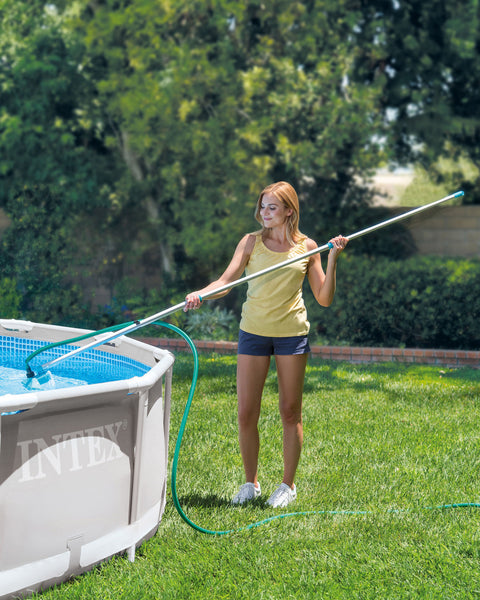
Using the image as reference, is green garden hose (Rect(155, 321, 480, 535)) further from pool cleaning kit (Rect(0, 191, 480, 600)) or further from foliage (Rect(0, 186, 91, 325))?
foliage (Rect(0, 186, 91, 325))

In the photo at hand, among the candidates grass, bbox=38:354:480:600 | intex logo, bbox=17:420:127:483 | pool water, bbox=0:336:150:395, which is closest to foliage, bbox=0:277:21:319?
grass, bbox=38:354:480:600

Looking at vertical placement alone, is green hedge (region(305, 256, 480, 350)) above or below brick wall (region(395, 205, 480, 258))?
below

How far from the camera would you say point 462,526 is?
372 cm

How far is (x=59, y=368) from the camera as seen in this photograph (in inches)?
202

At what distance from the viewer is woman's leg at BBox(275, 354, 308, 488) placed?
12.5 feet

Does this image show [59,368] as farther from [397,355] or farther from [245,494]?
[397,355]

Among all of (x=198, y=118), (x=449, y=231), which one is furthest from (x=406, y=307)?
(x=198, y=118)

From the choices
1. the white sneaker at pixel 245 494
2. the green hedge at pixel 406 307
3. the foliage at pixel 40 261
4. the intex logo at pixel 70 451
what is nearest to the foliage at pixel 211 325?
the green hedge at pixel 406 307

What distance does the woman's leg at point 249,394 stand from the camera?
12.6ft

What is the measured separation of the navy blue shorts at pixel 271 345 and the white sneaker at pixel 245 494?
72cm

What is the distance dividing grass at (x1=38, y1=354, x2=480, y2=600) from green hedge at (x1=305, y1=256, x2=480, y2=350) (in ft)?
7.31

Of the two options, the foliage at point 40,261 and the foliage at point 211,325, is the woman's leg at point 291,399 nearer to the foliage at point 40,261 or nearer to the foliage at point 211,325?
the foliage at point 211,325

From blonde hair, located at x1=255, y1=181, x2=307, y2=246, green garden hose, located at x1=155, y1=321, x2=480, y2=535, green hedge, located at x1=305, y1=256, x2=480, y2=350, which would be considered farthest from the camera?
green hedge, located at x1=305, y1=256, x2=480, y2=350

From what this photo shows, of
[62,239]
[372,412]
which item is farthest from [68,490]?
[62,239]
